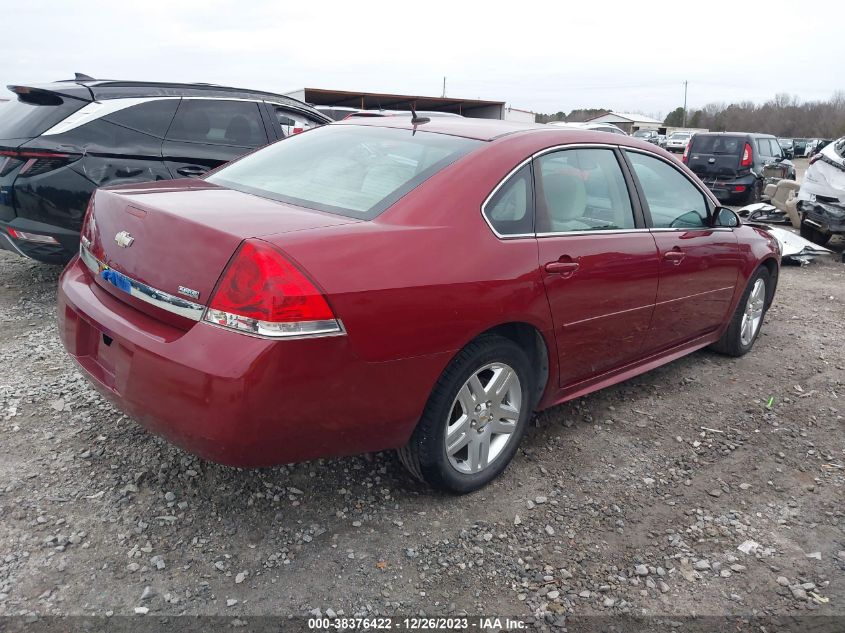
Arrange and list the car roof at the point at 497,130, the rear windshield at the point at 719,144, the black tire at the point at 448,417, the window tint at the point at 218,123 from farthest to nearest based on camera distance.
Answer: the rear windshield at the point at 719,144
the window tint at the point at 218,123
the car roof at the point at 497,130
the black tire at the point at 448,417

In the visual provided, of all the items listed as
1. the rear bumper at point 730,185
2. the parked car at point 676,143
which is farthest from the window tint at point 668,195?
the parked car at point 676,143

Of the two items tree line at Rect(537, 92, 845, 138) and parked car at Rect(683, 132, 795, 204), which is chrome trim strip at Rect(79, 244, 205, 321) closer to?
parked car at Rect(683, 132, 795, 204)

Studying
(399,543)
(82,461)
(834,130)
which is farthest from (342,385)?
(834,130)

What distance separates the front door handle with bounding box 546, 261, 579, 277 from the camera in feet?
9.69

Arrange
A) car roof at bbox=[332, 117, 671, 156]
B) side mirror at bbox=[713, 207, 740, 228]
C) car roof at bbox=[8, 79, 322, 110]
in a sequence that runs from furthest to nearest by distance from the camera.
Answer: car roof at bbox=[8, 79, 322, 110]
side mirror at bbox=[713, 207, 740, 228]
car roof at bbox=[332, 117, 671, 156]

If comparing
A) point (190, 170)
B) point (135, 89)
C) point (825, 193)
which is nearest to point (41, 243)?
point (190, 170)

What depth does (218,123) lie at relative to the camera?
604 cm

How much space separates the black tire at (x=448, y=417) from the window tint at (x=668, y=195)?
1.41 m

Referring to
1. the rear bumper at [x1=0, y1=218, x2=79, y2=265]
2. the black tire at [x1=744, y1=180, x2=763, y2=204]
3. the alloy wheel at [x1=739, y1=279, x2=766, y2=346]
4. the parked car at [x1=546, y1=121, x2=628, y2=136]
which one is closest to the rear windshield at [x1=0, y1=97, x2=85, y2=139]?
the rear bumper at [x1=0, y1=218, x2=79, y2=265]

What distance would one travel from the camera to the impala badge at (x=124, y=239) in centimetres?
251

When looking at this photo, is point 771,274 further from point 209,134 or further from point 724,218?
point 209,134

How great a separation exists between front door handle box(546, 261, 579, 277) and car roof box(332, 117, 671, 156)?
583 mm

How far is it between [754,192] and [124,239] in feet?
43.8

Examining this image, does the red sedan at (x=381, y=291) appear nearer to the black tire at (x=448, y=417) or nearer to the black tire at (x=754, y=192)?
the black tire at (x=448, y=417)
